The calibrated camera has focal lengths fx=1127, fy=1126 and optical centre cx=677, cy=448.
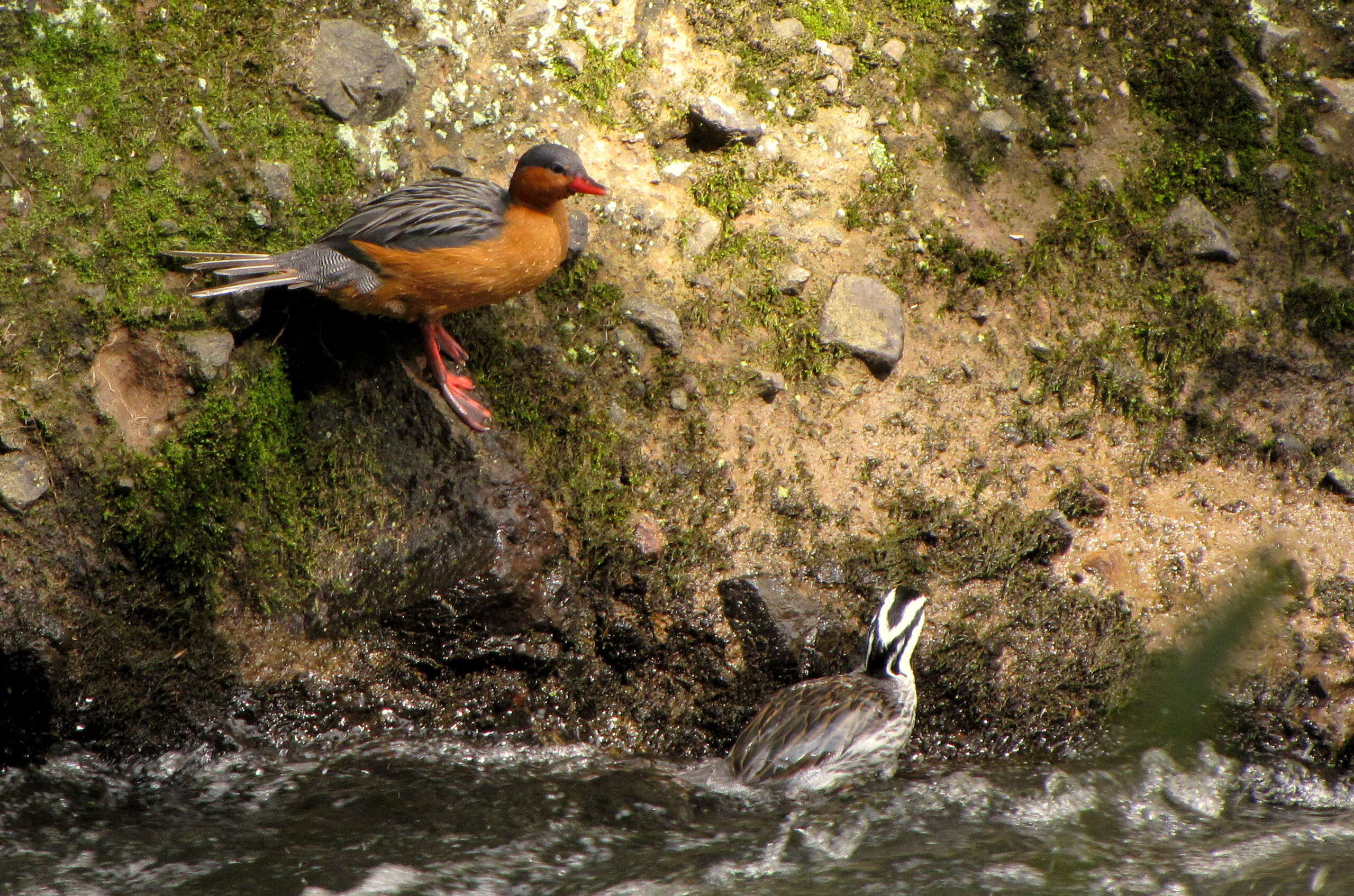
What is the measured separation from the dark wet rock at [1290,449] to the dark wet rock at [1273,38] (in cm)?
222

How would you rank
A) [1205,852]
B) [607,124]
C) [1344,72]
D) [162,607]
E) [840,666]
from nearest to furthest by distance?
1. [1205,852]
2. [162,607]
3. [840,666]
4. [607,124]
5. [1344,72]

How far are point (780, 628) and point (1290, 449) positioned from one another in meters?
2.73

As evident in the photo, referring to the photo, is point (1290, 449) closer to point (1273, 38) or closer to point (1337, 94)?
point (1337, 94)

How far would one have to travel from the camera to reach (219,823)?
420 centimetres

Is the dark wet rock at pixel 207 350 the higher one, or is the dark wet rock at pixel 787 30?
the dark wet rock at pixel 787 30

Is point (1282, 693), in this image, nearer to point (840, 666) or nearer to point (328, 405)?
point (840, 666)

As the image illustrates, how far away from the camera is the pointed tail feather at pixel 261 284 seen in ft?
15.1

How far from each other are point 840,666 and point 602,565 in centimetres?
114

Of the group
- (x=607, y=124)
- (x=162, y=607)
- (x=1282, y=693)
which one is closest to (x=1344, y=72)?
(x=1282, y=693)

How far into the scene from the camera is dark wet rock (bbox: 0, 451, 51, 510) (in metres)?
4.52

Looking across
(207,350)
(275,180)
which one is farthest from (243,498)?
(275,180)

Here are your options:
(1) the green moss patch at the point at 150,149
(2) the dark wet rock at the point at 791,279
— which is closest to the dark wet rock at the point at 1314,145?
(2) the dark wet rock at the point at 791,279

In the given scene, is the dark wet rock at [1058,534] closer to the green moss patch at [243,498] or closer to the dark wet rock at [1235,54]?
the dark wet rock at [1235,54]

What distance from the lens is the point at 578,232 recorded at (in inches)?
214
